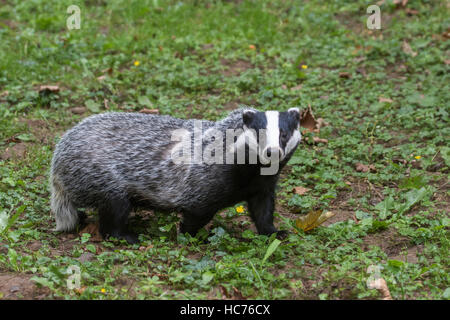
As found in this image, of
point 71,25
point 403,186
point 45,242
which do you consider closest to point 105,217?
point 45,242

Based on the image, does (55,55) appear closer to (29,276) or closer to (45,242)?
(45,242)

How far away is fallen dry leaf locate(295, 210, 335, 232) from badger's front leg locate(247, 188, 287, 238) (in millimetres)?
185

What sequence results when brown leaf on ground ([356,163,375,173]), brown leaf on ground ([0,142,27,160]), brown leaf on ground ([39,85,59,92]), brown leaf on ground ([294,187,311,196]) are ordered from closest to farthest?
brown leaf on ground ([294,187,311,196])
brown leaf on ground ([356,163,375,173])
brown leaf on ground ([0,142,27,160])
brown leaf on ground ([39,85,59,92])

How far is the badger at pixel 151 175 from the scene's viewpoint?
488cm

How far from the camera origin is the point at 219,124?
198 inches

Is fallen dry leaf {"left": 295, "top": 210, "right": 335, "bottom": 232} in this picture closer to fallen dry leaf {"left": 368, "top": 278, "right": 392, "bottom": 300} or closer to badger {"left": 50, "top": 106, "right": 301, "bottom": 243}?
badger {"left": 50, "top": 106, "right": 301, "bottom": 243}

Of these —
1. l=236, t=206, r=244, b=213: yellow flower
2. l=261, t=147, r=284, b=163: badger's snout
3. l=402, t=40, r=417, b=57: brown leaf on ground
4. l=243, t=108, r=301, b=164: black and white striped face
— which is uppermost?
l=402, t=40, r=417, b=57: brown leaf on ground

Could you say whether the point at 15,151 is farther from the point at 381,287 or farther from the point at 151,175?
the point at 381,287

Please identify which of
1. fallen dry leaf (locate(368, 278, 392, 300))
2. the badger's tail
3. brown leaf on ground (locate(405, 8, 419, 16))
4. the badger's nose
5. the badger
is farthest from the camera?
brown leaf on ground (locate(405, 8, 419, 16))

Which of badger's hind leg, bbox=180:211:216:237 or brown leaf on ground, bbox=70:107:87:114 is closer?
badger's hind leg, bbox=180:211:216:237

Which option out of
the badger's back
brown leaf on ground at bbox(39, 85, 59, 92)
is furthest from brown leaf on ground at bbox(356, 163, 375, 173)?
brown leaf on ground at bbox(39, 85, 59, 92)

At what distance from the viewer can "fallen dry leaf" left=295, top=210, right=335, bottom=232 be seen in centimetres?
501
